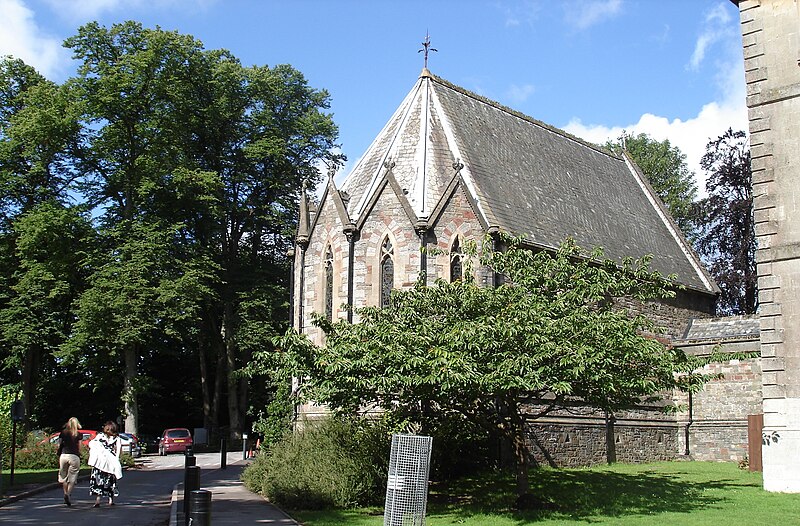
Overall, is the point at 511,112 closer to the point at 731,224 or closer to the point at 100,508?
the point at 731,224

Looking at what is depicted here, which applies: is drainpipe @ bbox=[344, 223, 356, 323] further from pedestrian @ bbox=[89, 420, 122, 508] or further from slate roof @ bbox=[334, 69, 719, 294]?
pedestrian @ bbox=[89, 420, 122, 508]

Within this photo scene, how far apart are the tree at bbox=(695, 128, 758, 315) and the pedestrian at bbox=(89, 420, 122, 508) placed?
94.4 ft

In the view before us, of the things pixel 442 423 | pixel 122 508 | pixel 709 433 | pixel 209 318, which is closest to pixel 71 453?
pixel 122 508

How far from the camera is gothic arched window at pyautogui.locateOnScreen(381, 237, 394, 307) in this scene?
25047mm

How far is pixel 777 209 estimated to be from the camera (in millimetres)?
18500

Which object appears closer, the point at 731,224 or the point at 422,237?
the point at 422,237

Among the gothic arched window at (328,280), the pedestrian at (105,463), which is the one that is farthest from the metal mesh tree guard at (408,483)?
the gothic arched window at (328,280)

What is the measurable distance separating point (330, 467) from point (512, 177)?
43.5 feet

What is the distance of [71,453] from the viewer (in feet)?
56.5

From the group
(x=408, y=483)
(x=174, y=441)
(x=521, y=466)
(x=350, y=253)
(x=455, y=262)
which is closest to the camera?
(x=408, y=483)

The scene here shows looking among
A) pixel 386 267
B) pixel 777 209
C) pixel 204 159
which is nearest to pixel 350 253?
pixel 386 267

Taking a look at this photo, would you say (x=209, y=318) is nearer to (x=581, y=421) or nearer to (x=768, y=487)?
(x=581, y=421)

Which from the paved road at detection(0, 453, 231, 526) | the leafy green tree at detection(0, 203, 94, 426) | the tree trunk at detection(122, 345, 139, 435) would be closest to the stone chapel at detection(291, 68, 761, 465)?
the paved road at detection(0, 453, 231, 526)

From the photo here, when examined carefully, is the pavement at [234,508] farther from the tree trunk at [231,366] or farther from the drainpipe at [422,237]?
the tree trunk at [231,366]
